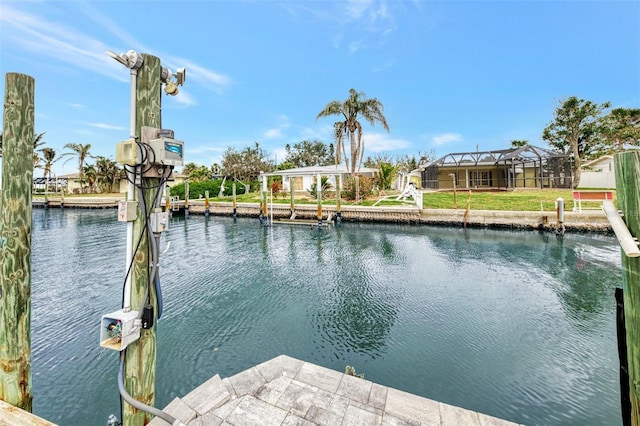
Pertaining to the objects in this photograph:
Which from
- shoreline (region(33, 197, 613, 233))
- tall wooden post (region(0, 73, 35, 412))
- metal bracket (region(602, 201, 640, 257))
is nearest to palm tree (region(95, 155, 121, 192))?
shoreline (region(33, 197, 613, 233))

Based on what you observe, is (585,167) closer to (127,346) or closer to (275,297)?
(275,297)

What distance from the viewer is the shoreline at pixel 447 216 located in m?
13.3

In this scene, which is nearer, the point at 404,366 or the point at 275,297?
the point at 404,366

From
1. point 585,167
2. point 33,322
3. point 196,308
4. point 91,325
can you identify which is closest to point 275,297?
point 196,308

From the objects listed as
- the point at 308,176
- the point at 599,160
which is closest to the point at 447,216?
the point at 308,176

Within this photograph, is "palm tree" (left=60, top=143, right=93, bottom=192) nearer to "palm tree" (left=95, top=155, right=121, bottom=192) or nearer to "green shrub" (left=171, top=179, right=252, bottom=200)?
"palm tree" (left=95, top=155, right=121, bottom=192)

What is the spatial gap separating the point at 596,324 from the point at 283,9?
17.2 meters

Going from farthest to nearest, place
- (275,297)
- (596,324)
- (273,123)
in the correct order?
(273,123) < (275,297) < (596,324)

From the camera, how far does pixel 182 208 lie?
25.6m

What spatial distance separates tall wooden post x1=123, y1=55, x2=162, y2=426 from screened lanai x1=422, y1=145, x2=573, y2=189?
79.1ft

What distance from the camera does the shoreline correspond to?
13.3 metres

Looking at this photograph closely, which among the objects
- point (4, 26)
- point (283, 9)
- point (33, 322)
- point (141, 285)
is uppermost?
point (283, 9)

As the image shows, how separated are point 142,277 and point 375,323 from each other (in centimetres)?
430

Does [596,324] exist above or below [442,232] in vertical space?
below
